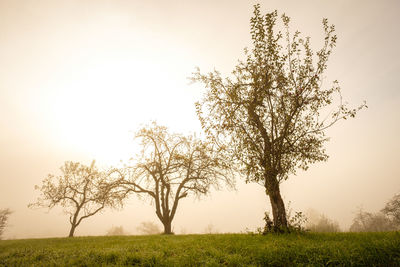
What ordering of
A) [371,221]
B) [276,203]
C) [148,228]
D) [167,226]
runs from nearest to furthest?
[276,203], [167,226], [371,221], [148,228]

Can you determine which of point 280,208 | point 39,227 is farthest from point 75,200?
point 39,227

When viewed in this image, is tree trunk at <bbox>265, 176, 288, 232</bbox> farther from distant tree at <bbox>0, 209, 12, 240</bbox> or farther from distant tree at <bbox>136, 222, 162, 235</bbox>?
distant tree at <bbox>136, 222, 162, 235</bbox>

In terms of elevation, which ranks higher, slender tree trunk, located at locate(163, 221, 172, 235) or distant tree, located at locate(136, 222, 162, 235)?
slender tree trunk, located at locate(163, 221, 172, 235)

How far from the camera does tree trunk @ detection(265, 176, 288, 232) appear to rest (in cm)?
1064

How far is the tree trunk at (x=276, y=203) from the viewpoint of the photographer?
1064cm

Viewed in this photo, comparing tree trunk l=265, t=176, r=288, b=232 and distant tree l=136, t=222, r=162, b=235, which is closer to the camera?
tree trunk l=265, t=176, r=288, b=232

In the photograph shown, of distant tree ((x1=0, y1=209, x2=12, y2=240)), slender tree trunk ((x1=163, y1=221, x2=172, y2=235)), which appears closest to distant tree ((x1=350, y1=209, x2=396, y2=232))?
slender tree trunk ((x1=163, y1=221, x2=172, y2=235))

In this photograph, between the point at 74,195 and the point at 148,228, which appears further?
the point at 148,228

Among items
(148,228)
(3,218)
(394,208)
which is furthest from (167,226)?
(148,228)

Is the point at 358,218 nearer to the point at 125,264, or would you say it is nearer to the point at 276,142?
the point at 276,142

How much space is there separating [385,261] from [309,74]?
32.6 ft

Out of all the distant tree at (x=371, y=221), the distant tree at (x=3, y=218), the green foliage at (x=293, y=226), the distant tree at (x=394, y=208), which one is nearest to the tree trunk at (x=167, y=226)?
the green foliage at (x=293, y=226)

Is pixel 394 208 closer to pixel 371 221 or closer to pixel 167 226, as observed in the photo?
pixel 371 221

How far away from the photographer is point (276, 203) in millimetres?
11102
